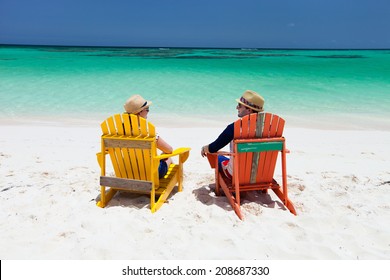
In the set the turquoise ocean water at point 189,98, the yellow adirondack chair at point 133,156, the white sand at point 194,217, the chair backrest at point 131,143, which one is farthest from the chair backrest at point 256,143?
the turquoise ocean water at point 189,98

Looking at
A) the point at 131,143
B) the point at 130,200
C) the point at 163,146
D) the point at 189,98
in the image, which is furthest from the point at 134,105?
the point at 189,98

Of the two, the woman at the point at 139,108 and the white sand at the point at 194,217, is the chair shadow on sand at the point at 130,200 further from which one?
the woman at the point at 139,108

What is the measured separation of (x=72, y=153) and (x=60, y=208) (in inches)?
92.3

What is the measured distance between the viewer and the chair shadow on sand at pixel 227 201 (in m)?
3.90

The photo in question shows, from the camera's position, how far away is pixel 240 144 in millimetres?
3479

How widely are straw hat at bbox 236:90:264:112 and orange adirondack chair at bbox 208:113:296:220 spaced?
0.18 meters

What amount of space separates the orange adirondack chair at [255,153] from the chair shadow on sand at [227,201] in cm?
10

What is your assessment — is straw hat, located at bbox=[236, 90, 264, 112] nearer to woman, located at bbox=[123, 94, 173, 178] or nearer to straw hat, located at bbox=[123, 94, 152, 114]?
woman, located at bbox=[123, 94, 173, 178]

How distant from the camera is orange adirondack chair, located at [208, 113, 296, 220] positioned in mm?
3471

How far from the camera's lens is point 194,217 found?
11.6 feet

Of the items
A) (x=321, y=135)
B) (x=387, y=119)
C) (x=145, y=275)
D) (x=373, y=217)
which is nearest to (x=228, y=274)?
(x=145, y=275)

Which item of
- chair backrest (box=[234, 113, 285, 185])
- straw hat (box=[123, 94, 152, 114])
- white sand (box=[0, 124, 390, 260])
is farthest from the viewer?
straw hat (box=[123, 94, 152, 114])

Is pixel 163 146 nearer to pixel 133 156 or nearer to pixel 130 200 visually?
pixel 133 156

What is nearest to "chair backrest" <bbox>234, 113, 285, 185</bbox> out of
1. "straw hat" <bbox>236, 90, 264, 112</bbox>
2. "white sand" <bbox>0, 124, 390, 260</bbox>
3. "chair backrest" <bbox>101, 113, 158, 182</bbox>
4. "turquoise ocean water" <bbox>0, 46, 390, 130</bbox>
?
"straw hat" <bbox>236, 90, 264, 112</bbox>
